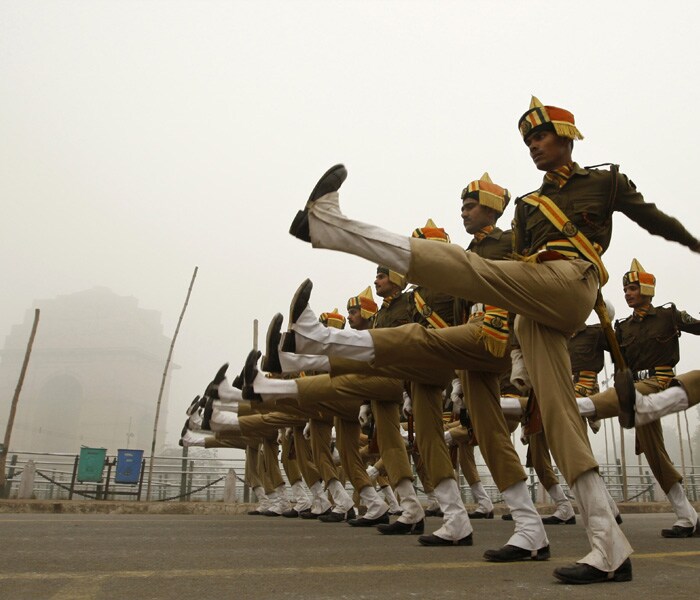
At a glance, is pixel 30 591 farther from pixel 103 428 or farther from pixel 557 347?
pixel 103 428

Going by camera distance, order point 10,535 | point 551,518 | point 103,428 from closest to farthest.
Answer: point 10,535, point 551,518, point 103,428

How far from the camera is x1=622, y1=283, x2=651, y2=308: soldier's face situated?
5824mm

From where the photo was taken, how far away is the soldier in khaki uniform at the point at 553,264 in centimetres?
257

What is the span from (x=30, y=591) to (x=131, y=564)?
0.77 m

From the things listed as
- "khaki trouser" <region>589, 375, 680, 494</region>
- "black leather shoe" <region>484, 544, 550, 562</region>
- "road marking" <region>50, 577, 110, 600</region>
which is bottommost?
"road marking" <region>50, 577, 110, 600</region>

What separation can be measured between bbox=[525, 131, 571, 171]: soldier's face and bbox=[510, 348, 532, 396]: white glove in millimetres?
1026

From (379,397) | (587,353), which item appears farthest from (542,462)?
(379,397)

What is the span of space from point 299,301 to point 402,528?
7.89ft

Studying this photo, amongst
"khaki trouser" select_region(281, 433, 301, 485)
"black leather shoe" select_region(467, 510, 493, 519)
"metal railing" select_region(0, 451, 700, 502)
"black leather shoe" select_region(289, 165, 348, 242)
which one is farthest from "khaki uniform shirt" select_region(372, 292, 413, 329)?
"metal railing" select_region(0, 451, 700, 502)

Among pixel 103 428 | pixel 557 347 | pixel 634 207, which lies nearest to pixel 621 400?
pixel 557 347

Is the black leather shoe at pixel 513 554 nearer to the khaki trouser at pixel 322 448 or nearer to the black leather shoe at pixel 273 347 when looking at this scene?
the black leather shoe at pixel 273 347

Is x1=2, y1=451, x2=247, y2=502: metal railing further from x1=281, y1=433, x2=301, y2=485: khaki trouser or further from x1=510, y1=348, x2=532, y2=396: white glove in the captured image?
x1=510, y1=348, x2=532, y2=396: white glove

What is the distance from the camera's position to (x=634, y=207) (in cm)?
331

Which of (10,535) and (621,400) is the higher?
(621,400)
